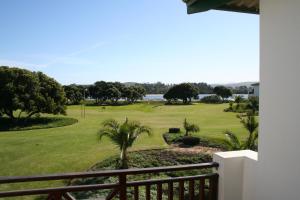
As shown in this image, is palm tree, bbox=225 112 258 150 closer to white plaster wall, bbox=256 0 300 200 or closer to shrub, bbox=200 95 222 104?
white plaster wall, bbox=256 0 300 200

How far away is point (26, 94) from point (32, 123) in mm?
2646

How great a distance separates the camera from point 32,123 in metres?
26.8

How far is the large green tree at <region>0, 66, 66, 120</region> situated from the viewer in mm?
25703

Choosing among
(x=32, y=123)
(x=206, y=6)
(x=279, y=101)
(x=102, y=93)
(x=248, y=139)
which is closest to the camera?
(x=279, y=101)

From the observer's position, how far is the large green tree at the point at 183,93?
182 ft

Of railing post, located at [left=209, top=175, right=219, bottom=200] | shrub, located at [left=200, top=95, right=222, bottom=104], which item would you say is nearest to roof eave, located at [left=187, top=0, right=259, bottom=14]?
railing post, located at [left=209, top=175, right=219, bottom=200]

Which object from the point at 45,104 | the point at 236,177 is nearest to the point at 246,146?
the point at 236,177

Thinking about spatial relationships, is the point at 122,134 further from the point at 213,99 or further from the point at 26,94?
the point at 213,99

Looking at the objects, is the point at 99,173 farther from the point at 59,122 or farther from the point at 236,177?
the point at 59,122

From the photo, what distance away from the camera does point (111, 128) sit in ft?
38.9

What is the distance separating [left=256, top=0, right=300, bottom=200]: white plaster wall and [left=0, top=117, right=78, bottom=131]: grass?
24.3 metres

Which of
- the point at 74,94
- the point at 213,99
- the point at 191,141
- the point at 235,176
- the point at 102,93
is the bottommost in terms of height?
the point at 191,141

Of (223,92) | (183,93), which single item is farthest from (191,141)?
(223,92)

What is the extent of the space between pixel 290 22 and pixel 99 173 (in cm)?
216
